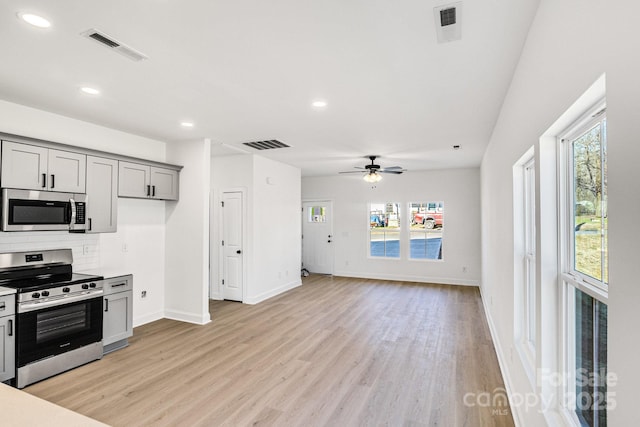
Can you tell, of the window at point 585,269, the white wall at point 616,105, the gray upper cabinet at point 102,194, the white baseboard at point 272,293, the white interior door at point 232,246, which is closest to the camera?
the white wall at point 616,105

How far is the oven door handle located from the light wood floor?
0.72 m

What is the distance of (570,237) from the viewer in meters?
1.69

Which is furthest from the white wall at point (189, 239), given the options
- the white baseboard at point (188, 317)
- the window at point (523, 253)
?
the window at point (523, 253)

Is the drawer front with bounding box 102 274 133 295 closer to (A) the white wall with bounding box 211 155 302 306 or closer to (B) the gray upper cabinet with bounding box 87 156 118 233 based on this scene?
(B) the gray upper cabinet with bounding box 87 156 118 233

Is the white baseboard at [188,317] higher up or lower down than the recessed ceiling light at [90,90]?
lower down

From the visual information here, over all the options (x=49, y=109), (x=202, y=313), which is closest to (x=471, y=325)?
(x=202, y=313)

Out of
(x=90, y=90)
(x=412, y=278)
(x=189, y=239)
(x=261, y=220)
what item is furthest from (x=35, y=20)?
(x=412, y=278)

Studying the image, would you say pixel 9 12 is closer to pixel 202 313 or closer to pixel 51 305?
pixel 51 305

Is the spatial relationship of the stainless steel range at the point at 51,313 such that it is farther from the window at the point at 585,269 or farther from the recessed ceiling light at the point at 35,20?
the window at the point at 585,269

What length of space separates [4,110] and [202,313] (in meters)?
3.31

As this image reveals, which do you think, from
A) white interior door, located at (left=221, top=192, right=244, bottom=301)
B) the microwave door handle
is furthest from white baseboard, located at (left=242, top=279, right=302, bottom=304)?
the microwave door handle

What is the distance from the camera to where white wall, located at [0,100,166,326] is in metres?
3.57

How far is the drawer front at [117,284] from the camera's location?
3844 millimetres

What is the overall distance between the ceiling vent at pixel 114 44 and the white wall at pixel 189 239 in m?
2.53
